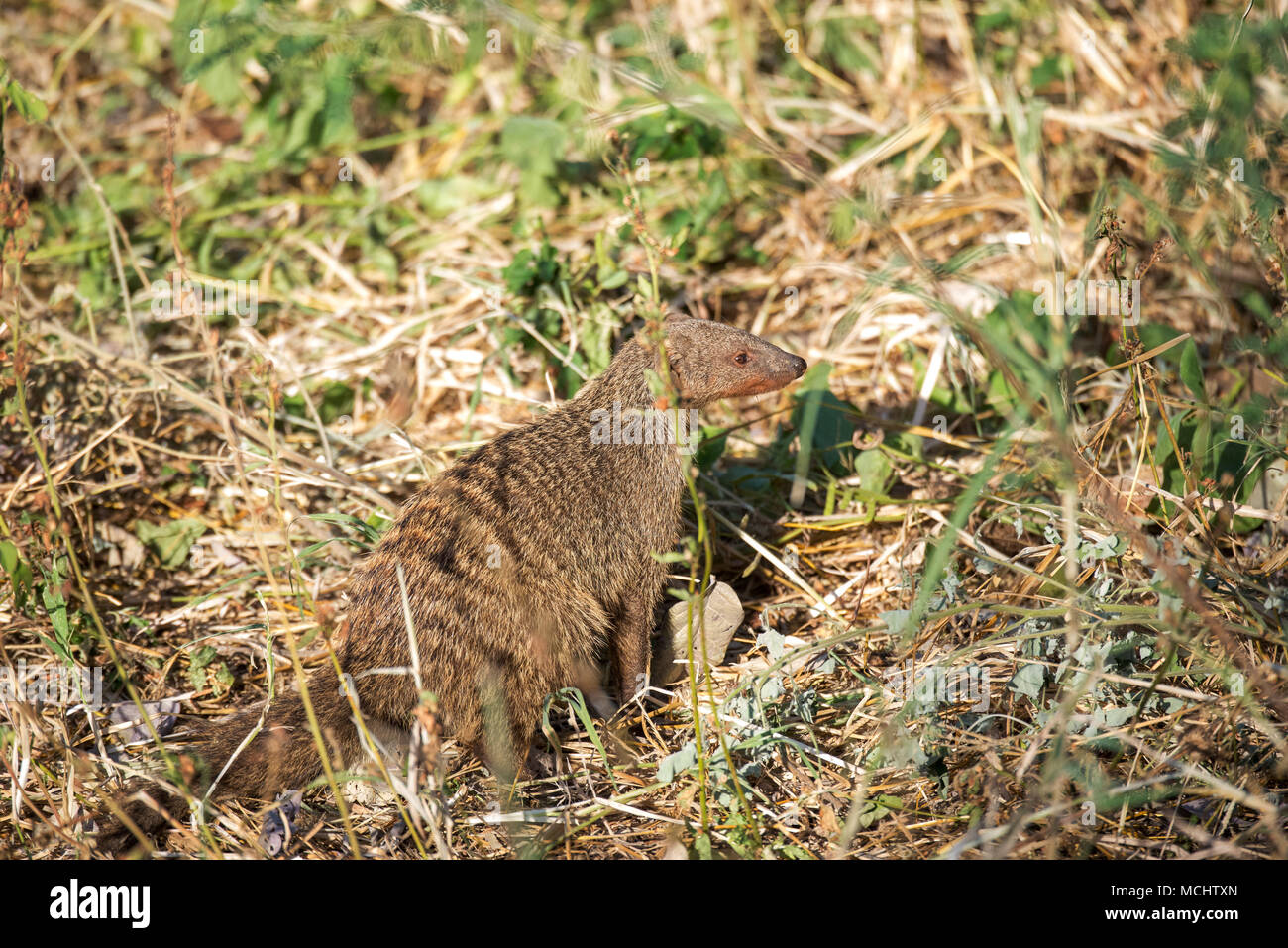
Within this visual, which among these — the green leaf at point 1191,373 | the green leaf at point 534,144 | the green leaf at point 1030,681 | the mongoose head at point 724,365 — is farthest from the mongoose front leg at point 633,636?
the green leaf at point 534,144

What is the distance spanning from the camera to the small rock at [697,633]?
3.65 m

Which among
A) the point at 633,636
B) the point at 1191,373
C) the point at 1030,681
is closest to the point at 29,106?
the point at 633,636

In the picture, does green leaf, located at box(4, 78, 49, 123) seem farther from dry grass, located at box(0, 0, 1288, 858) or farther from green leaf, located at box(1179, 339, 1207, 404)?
green leaf, located at box(1179, 339, 1207, 404)

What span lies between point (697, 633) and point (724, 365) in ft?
3.30

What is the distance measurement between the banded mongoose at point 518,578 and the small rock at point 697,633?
0.39 feet

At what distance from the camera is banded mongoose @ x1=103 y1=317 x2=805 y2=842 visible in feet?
10.5

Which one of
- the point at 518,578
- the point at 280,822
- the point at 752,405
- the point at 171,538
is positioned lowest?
the point at 280,822

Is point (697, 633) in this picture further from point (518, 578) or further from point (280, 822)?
point (280, 822)

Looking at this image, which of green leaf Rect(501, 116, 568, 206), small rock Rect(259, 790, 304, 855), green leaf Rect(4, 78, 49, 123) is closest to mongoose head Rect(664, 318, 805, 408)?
green leaf Rect(501, 116, 568, 206)

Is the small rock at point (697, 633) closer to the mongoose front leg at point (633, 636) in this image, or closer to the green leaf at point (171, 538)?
the mongoose front leg at point (633, 636)

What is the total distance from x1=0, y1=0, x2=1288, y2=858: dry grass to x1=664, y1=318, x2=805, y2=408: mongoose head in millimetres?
382

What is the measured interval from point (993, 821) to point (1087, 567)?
43.0 inches

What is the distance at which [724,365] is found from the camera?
12.7 ft
